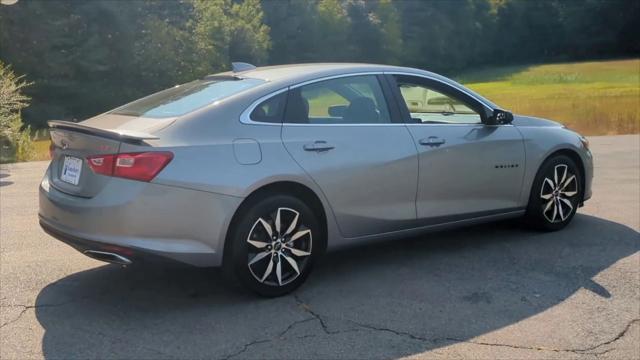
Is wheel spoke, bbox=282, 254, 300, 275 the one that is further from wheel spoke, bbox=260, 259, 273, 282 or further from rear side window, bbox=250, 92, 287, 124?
rear side window, bbox=250, 92, 287, 124

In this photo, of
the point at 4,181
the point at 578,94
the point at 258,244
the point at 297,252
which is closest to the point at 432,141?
the point at 297,252

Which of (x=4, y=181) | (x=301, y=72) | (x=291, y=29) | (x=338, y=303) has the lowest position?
(x=4, y=181)

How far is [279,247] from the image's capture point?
4.79 metres

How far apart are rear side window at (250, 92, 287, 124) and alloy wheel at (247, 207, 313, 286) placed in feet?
2.11

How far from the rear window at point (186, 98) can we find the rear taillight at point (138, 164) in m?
0.50

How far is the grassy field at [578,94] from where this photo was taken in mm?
21547

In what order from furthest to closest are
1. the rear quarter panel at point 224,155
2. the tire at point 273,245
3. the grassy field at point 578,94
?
the grassy field at point 578,94
the tire at point 273,245
the rear quarter panel at point 224,155

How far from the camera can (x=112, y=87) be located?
2207 inches

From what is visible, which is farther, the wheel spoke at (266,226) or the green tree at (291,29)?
the green tree at (291,29)

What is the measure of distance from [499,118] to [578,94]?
39.1 m

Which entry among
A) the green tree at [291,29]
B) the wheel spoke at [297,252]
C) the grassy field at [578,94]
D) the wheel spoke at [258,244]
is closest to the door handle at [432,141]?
the wheel spoke at [297,252]

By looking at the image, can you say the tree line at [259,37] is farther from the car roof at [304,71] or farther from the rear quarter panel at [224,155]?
the rear quarter panel at [224,155]

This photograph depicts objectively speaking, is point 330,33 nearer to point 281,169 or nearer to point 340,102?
point 340,102

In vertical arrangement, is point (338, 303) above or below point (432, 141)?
below
